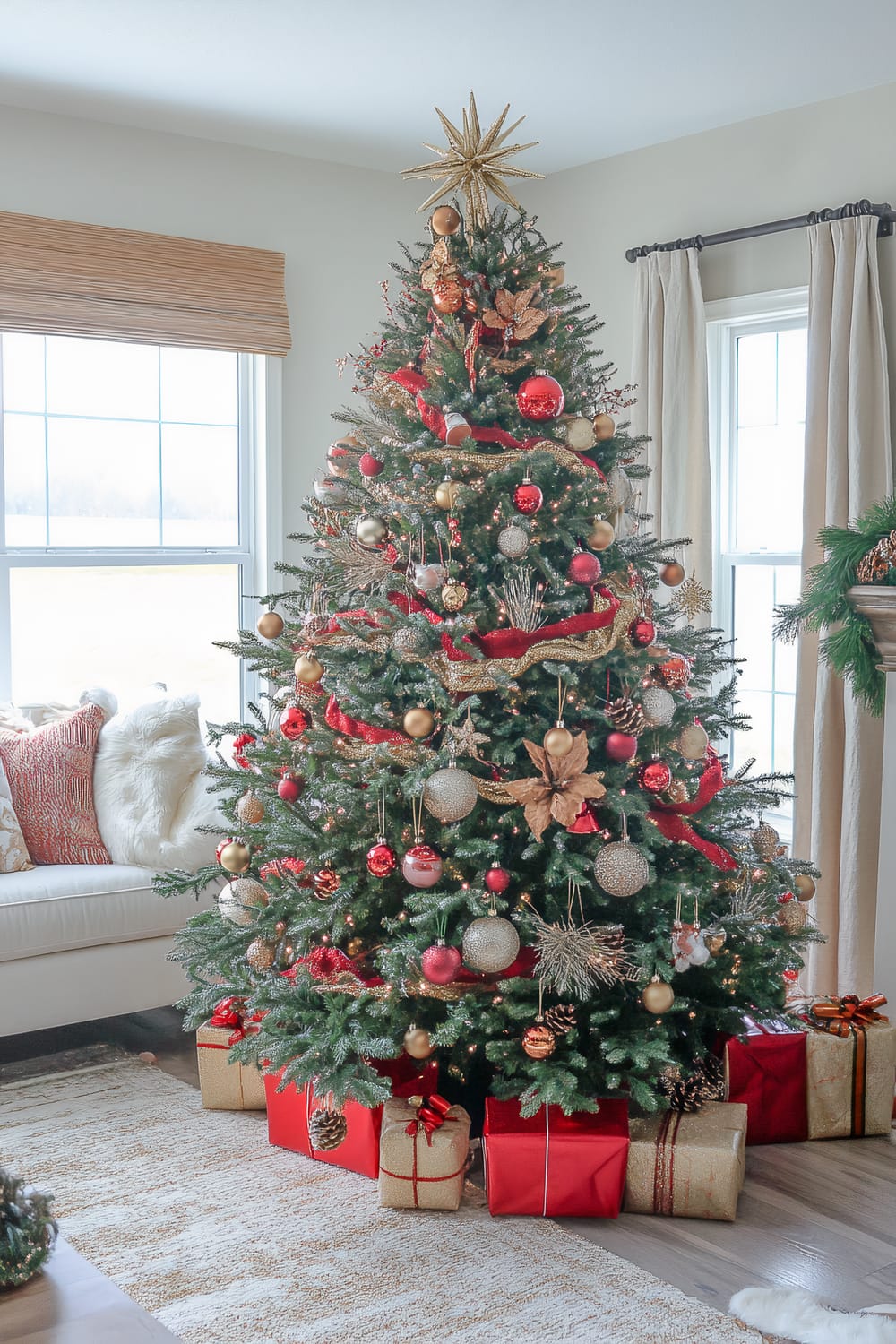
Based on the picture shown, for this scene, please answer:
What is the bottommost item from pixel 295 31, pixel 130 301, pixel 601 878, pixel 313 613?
pixel 601 878

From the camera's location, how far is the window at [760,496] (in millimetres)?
4090

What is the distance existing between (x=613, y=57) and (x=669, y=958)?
2522 millimetres

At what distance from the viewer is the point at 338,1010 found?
8.06ft

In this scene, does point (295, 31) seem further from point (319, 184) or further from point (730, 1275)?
point (730, 1275)

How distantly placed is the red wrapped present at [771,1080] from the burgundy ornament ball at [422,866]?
803mm

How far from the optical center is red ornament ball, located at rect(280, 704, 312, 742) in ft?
8.59

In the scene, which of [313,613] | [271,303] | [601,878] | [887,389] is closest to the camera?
[601,878]

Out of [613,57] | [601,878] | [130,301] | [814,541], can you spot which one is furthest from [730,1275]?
[130,301]

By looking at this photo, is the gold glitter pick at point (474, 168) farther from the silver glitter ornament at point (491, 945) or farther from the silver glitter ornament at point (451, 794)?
the silver glitter ornament at point (491, 945)

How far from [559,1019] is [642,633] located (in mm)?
781

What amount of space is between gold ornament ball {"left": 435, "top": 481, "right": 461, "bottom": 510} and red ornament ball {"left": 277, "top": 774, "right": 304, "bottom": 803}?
68 cm

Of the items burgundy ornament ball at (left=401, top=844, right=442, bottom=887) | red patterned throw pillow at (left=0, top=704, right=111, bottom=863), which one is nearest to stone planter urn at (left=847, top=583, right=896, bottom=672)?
burgundy ornament ball at (left=401, top=844, right=442, bottom=887)

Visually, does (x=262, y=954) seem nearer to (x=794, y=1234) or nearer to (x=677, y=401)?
(x=794, y=1234)

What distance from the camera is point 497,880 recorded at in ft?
7.80
